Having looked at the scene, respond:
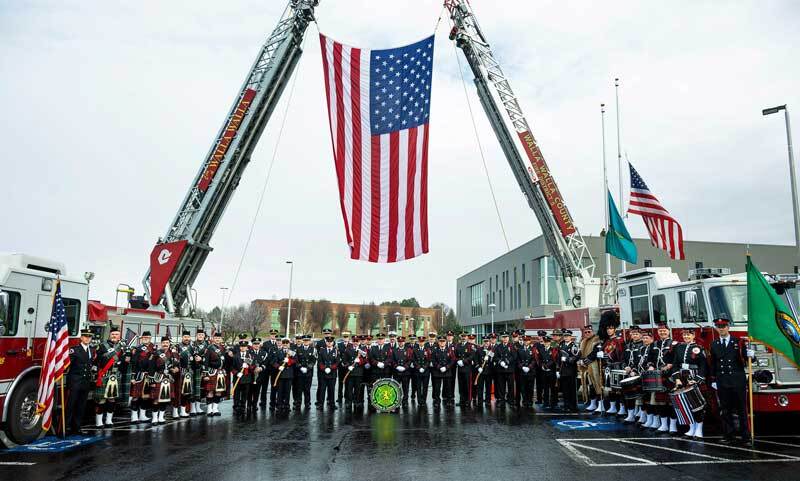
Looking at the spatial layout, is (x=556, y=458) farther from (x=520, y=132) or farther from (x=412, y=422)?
(x=520, y=132)

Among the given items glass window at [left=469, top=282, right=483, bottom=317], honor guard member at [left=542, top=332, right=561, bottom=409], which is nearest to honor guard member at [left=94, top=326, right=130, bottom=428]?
honor guard member at [left=542, top=332, right=561, bottom=409]

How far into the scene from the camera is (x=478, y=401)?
15227 millimetres

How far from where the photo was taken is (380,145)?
1327 centimetres

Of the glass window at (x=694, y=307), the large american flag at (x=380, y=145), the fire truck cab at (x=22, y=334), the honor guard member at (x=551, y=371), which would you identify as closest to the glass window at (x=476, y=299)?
the honor guard member at (x=551, y=371)

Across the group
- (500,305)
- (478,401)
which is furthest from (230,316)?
(478,401)

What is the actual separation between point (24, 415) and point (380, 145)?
8450mm

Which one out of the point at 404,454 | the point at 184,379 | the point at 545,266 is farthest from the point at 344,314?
the point at 404,454

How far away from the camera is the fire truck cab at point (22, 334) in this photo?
894cm

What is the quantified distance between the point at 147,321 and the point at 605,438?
1200 centimetres

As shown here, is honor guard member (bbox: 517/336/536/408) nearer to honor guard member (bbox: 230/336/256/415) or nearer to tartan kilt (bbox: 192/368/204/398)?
honor guard member (bbox: 230/336/256/415)

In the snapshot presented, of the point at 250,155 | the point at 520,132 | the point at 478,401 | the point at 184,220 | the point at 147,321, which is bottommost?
the point at 478,401

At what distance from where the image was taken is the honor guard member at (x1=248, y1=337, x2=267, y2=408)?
13883 millimetres

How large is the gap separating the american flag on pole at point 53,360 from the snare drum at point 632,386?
9940 mm

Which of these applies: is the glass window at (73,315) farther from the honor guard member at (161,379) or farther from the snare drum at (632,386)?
the snare drum at (632,386)
